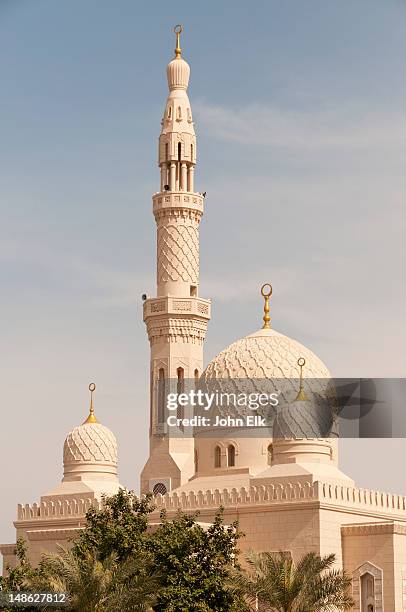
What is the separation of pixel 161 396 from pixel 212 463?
3.97 meters

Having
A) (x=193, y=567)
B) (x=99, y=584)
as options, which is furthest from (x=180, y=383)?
(x=99, y=584)

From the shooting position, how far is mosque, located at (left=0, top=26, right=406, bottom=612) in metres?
37.3

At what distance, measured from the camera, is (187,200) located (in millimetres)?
45781

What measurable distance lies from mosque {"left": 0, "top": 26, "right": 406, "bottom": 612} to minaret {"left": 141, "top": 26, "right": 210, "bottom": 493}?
3 centimetres

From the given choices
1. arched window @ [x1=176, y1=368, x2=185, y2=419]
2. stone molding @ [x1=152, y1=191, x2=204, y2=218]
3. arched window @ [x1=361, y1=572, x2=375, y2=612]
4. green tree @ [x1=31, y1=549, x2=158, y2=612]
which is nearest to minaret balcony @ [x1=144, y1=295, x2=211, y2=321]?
arched window @ [x1=176, y1=368, x2=185, y2=419]

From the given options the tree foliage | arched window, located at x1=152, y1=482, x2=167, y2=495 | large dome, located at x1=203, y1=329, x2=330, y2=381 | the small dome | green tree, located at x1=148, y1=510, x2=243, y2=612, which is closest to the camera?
the tree foliage

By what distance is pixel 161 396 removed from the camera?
4522 centimetres

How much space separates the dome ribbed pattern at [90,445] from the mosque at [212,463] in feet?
0.11

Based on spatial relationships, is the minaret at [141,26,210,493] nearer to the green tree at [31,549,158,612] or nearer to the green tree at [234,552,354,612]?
the green tree at [234,552,354,612]

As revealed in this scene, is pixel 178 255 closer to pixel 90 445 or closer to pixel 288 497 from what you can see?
pixel 90 445

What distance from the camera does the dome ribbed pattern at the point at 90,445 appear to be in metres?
44.2

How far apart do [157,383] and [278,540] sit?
29.7ft

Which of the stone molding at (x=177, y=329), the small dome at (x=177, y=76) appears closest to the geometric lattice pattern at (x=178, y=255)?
the stone molding at (x=177, y=329)

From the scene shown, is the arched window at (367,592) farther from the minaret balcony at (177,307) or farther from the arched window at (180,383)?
the minaret balcony at (177,307)
